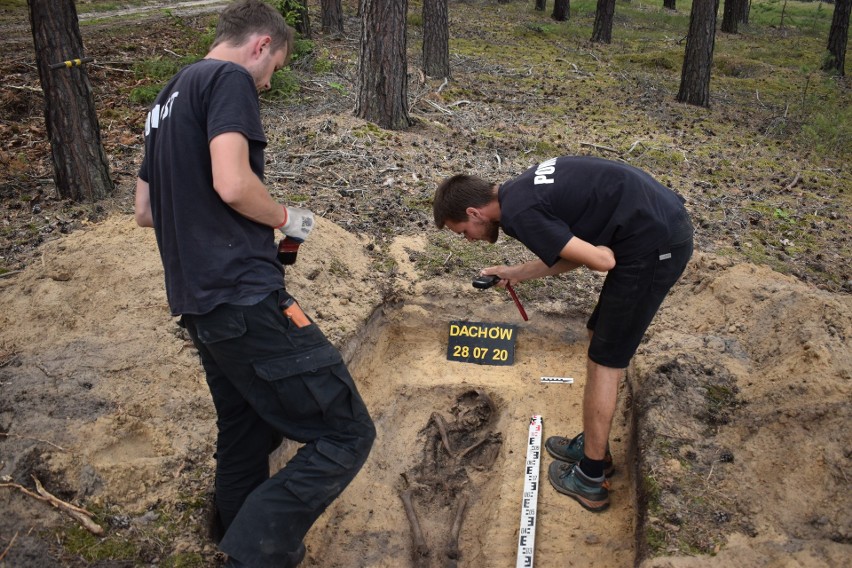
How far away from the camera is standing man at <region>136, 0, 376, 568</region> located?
2.62 metres

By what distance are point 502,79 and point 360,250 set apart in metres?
7.03

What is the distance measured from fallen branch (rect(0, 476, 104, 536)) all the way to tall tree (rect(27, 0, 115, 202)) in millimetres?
3463

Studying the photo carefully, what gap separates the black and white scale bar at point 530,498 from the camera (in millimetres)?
3826

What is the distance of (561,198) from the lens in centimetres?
327

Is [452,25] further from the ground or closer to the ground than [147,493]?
further from the ground

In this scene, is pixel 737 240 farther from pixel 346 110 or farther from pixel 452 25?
pixel 452 25

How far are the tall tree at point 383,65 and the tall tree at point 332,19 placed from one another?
6.77 metres

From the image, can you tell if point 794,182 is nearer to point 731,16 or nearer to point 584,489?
point 584,489

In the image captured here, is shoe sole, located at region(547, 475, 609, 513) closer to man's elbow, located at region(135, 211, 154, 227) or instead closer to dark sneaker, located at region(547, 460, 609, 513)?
dark sneaker, located at region(547, 460, 609, 513)

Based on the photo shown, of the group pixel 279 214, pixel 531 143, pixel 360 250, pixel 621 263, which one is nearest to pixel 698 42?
pixel 531 143

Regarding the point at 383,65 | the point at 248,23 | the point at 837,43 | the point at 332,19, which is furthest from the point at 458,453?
the point at 837,43

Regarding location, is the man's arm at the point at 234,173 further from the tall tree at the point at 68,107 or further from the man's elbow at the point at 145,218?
the tall tree at the point at 68,107

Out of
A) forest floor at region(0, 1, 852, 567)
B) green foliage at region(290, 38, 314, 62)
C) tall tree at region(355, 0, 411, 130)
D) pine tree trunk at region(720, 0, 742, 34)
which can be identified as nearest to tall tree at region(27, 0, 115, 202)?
forest floor at region(0, 1, 852, 567)

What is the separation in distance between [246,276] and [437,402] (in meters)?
2.82
